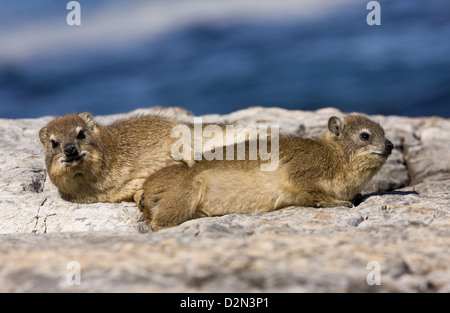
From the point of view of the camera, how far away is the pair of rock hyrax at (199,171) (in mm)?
7371

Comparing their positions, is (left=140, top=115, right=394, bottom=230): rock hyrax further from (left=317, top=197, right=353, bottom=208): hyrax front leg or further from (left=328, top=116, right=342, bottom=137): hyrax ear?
(left=328, top=116, right=342, bottom=137): hyrax ear

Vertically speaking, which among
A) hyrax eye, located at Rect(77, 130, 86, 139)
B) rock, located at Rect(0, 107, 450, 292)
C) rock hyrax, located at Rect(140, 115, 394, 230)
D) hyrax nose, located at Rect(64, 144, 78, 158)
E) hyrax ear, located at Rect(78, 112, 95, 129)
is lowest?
rock, located at Rect(0, 107, 450, 292)

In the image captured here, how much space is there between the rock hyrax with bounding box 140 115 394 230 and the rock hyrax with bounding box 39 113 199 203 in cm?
51

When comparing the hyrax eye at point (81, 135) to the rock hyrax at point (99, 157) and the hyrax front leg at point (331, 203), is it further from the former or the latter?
the hyrax front leg at point (331, 203)

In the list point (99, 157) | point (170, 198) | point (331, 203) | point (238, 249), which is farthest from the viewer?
point (99, 157)

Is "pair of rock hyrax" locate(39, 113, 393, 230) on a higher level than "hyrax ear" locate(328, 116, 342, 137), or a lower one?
lower

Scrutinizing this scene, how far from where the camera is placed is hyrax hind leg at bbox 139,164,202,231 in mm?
7164

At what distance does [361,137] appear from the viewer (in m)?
7.93

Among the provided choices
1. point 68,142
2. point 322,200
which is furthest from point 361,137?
point 68,142

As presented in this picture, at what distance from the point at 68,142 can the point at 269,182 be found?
8.75 feet

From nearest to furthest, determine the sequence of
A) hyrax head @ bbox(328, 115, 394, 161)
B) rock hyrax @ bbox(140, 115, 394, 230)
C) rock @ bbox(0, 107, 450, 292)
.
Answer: rock @ bbox(0, 107, 450, 292) < rock hyrax @ bbox(140, 115, 394, 230) < hyrax head @ bbox(328, 115, 394, 161)

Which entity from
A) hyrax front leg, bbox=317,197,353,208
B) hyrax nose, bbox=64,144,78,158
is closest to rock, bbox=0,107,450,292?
hyrax front leg, bbox=317,197,353,208

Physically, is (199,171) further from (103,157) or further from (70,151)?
(70,151)

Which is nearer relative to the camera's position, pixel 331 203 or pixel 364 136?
pixel 331 203
